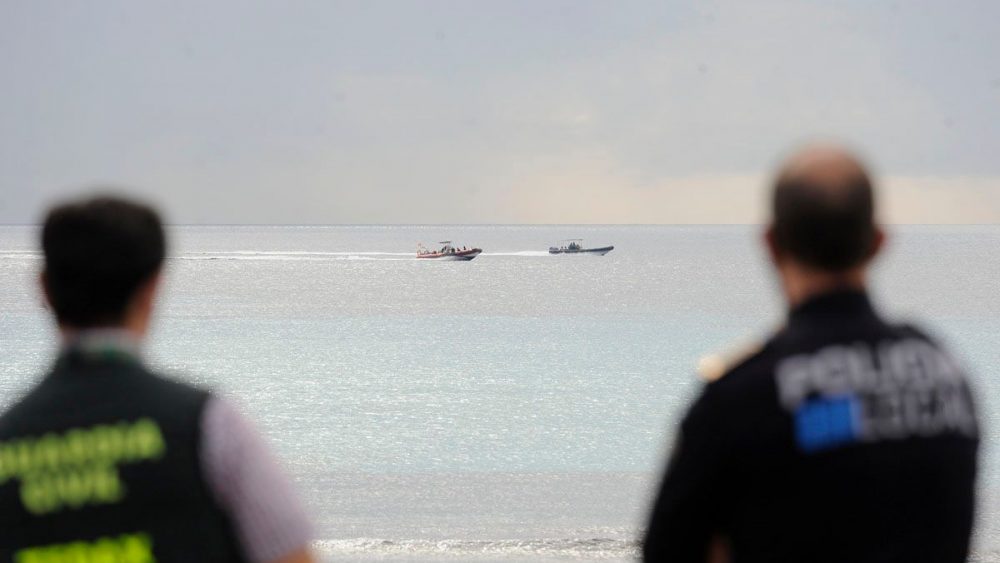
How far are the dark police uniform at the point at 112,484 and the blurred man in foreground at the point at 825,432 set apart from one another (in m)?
0.64

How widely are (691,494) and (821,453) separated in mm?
182

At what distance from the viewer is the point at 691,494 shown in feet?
5.17

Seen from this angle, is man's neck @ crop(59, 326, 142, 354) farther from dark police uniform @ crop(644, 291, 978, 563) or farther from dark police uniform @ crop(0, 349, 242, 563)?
dark police uniform @ crop(644, 291, 978, 563)

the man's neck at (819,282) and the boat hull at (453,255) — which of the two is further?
the boat hull at (453,255)

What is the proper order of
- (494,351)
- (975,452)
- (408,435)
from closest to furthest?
(975,452), (408,435), (494,351)

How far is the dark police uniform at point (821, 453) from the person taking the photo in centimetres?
155

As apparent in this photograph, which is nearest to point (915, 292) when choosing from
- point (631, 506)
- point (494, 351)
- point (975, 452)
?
point (494, 351)

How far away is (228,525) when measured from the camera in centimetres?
158

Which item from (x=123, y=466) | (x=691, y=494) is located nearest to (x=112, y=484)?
(x=123, y=466)

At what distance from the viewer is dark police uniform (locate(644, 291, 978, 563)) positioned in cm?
155

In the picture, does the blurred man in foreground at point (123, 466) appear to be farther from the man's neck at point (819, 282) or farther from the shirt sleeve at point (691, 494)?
the man's neck at point (819, 282)

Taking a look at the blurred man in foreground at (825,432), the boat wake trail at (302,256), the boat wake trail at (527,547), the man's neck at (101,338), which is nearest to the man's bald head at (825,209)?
the blurred man in foreground at (825,432)

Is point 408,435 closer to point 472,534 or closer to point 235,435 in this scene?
point 472,534

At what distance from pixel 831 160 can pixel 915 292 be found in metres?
76.1
